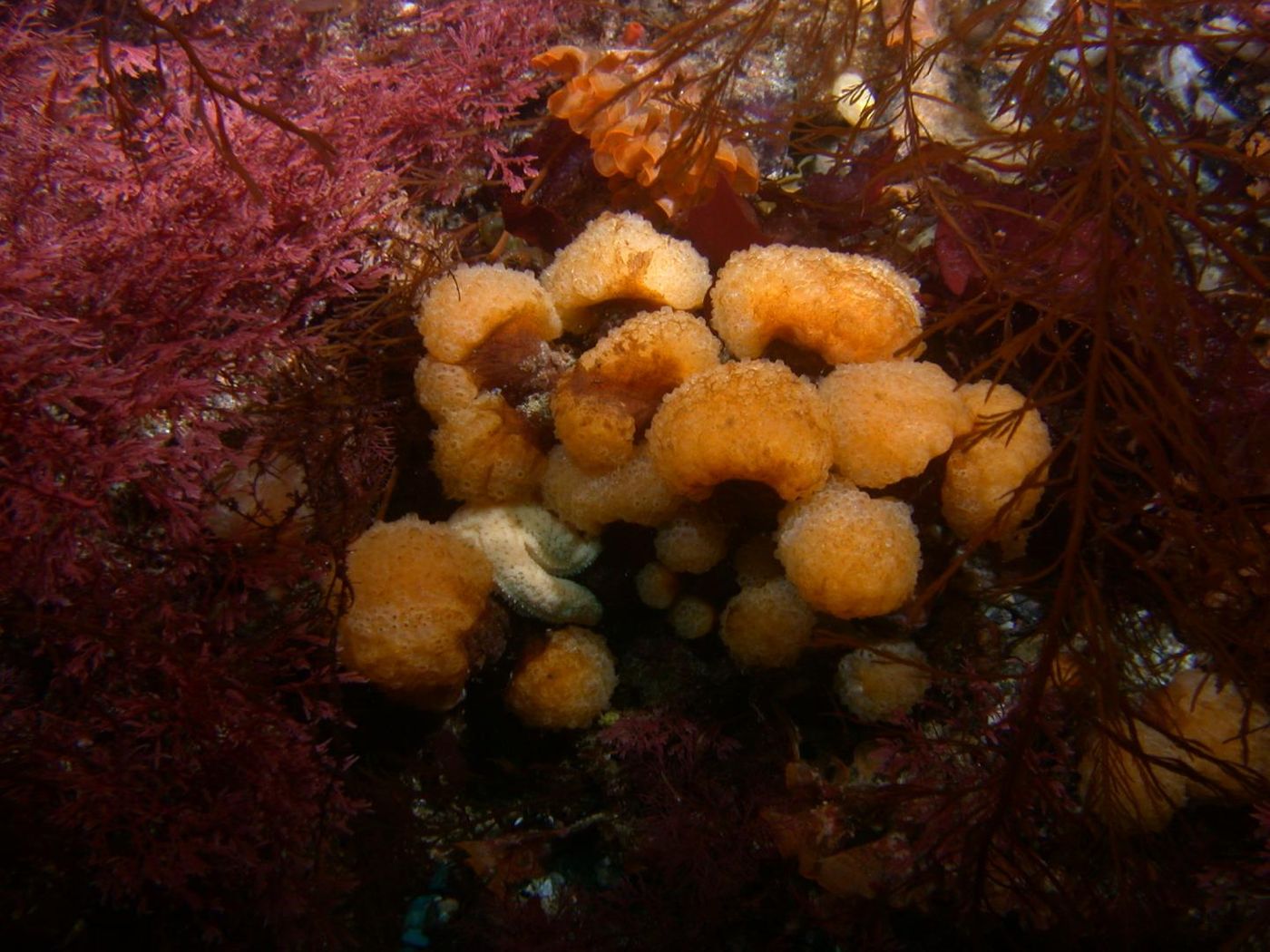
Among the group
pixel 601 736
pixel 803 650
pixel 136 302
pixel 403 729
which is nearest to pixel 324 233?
pixel 136 302

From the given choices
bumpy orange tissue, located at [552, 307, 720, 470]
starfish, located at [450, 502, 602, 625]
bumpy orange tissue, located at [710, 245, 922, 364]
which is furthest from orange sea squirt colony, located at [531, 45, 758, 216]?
starfish, located at [450, 502, 602, 625]

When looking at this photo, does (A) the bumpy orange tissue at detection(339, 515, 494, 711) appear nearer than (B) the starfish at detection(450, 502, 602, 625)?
Yes

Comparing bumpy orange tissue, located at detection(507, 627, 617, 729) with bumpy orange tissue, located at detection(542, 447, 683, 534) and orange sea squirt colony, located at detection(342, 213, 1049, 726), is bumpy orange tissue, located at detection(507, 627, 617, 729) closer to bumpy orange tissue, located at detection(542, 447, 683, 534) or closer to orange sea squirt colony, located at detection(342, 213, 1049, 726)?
orange sea squirt colony, located at detection(342, 213, 1049, 726)

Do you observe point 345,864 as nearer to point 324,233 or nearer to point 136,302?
point 136,302

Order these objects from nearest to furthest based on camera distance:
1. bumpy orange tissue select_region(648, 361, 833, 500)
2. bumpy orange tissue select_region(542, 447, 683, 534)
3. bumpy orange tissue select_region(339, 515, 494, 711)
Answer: bumpy orange tissue select_region(648, 361, 833, 500) → bumpy orange tissue select_region(339, 515, 494, 711) → bumpy orange tissue select_region(542, 447, 683, 534)

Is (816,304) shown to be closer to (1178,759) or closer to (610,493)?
(610,493)

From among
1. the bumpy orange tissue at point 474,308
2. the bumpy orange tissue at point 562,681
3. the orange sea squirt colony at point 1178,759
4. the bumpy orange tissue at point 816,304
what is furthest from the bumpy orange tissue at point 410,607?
the orange sea squirt colony at point 1178,759

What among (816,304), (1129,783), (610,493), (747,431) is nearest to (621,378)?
(610,493)
